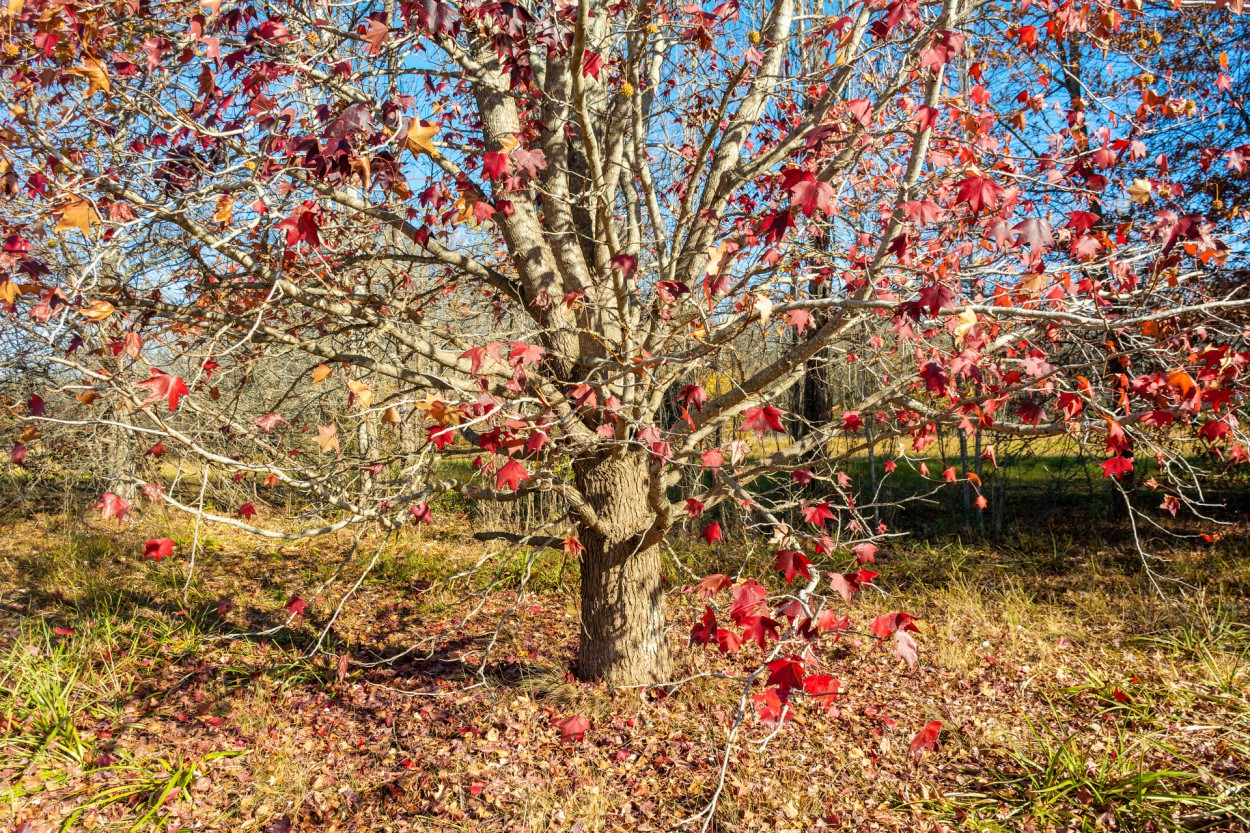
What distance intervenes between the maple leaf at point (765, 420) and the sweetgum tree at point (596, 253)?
2cm

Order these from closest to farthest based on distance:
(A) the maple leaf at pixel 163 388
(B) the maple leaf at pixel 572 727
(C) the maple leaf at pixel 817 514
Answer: (A) the maple leaf at pixel 163 388
(C) the maple leaf at pixel 817 514
(B) the maple leaf at pixel 572 727

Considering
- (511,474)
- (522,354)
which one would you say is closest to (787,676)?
(511,474)

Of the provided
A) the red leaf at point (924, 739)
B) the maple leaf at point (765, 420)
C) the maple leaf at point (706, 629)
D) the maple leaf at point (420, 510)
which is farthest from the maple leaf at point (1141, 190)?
the maple leaf at point (420, 510)

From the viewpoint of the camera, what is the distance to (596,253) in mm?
3746

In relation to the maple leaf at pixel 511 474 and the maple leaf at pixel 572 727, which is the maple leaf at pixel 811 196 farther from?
the maple leaf at pixel 572 727

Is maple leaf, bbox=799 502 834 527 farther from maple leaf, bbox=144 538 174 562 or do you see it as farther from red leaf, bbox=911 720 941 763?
maple leaf, bbox=144 538 174 562

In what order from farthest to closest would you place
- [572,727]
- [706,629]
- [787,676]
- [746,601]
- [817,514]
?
[572,727] → [817,514] → [706,629] → [746,601] → [787,676]

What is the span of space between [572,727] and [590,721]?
1.05ft

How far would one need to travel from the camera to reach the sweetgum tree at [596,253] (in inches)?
89.9

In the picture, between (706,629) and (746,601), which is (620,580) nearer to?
(706,629)

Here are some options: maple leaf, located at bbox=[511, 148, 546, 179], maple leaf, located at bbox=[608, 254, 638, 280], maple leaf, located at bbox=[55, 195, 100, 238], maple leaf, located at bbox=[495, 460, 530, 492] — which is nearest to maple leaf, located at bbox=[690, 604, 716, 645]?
maple leaf, located at bbox=[495, 460, 530, 492]

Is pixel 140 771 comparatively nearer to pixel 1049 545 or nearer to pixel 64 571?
pixel 64 571

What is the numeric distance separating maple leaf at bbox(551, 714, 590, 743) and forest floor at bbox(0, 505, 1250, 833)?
0.11 feet

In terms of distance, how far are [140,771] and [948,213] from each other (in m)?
4.93
